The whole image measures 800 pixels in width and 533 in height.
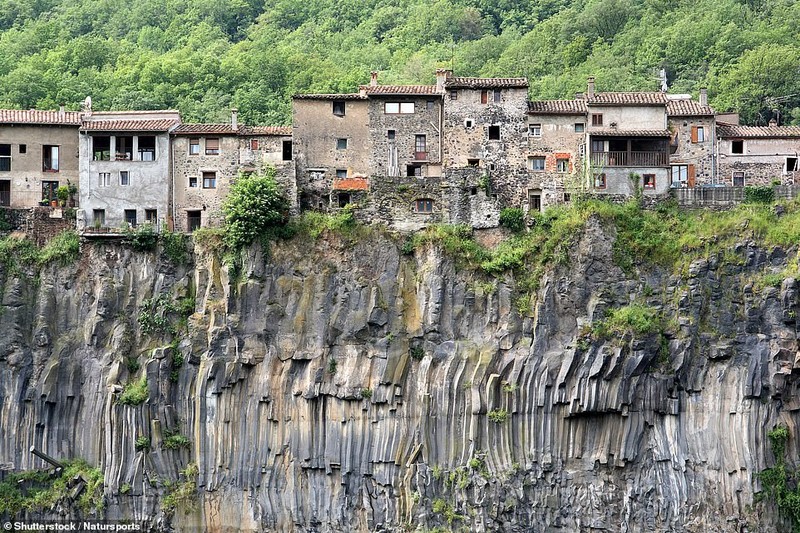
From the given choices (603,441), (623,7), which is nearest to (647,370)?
(603,441)

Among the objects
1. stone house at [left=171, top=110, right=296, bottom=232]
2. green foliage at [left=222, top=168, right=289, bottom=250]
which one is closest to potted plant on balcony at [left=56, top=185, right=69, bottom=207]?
stone house at [left=171, top=110, right=296, bottom=232]

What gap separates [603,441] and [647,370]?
374 cm

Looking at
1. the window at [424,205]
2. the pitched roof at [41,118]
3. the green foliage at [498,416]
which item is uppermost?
the pitched roof at [41,118]

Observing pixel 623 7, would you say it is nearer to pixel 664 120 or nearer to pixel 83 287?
pixel 664 120

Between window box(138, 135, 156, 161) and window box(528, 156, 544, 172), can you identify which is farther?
window box(138, 135, 156, 161)

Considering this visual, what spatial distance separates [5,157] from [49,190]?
105 inches

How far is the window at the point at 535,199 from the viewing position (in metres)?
74.2

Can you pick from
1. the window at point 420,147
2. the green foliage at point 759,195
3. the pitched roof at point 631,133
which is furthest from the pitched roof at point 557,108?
the green foliage at point 759,195

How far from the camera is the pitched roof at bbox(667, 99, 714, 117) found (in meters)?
75.5

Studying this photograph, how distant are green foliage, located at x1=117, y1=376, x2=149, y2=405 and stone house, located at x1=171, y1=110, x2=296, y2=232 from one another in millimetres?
8463

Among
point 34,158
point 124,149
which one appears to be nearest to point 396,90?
point 124,149

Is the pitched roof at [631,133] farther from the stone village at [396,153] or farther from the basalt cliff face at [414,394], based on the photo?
the basalt cliff face at [414,394]

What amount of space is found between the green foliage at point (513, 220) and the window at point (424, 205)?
3.44m

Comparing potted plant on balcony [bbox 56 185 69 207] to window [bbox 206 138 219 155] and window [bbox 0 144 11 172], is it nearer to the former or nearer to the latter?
window [bbox 0 144 11 172]
